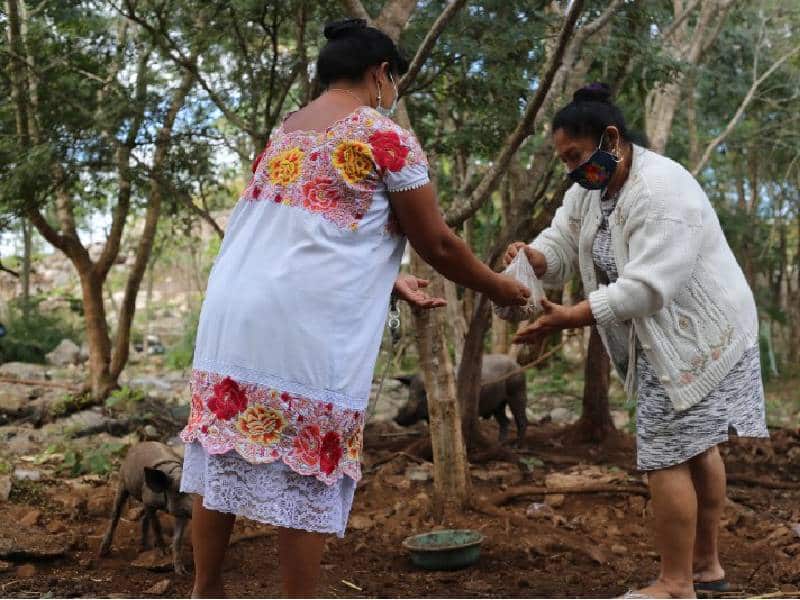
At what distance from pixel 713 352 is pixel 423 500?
2.72 m

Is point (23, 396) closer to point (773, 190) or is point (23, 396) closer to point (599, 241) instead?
point (599, 241)

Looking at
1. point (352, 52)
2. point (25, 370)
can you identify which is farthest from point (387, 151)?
point (25, 370)

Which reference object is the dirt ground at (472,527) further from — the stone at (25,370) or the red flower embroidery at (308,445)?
the stone at (25,370)

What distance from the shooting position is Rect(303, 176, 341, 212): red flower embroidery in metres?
2.40

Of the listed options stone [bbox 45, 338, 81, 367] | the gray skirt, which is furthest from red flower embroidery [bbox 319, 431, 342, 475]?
stone [bbox 45, 338, 81, 367]

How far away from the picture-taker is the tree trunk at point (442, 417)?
4973mm

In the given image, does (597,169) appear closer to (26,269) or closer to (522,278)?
(522,278)

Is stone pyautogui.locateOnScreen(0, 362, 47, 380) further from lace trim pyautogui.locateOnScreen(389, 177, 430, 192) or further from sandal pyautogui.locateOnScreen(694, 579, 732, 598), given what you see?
lace trim pyautogui.locateOnScreen(389, 177, 430, 192)

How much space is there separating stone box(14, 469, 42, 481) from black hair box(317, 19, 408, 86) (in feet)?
15.3

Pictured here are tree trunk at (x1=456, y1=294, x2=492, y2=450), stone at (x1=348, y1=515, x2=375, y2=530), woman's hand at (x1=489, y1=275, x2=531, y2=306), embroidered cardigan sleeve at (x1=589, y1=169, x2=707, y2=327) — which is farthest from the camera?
tree trunk at (x1=456, y1=294, x2=492, y2=450)

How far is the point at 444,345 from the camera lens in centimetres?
505

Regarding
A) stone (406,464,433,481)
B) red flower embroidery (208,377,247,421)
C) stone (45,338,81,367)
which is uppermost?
stone (45,338,81,367)

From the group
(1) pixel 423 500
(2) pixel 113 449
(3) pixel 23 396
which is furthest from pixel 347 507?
(3) pixel 23 396

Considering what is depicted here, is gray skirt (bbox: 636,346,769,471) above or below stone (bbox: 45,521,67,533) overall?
above
